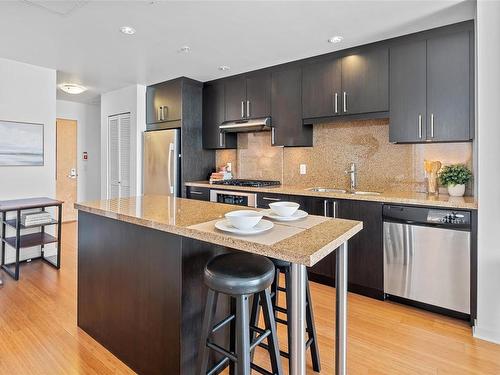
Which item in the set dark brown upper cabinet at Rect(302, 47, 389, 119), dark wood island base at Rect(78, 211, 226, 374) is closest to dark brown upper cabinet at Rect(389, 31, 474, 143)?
dark brown upper cabinet at Rect(302, 47, 389, 119)

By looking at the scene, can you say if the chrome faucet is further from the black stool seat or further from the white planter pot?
the black stool seat

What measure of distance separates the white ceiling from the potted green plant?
49.0 inches

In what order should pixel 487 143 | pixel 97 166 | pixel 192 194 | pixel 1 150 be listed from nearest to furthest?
pixel 487 143
pixel 1 150
pixel 192 194
pixel 97 166

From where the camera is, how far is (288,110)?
145 inches

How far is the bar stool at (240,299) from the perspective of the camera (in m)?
1.31

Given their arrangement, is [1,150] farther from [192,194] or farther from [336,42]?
[336,42]

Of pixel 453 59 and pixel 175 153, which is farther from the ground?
pixel 453 59

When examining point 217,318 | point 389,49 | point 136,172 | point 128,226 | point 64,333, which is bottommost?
point 64,333

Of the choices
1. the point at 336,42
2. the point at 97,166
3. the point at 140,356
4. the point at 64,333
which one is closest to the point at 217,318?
the point at 140,356

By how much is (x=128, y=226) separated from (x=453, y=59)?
115 inches

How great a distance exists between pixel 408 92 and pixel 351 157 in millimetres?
900

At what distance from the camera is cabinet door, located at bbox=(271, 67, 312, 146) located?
11.8 feet

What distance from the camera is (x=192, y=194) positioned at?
4.27 m

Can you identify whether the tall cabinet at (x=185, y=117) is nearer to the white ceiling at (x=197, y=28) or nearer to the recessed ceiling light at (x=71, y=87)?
the white ceiling at (x=197, y=28)
